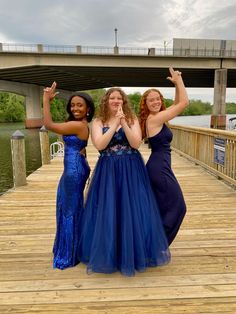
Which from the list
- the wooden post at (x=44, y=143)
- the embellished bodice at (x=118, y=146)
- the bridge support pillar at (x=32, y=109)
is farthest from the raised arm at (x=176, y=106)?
the bridge support pillar at (x=32, y=109)

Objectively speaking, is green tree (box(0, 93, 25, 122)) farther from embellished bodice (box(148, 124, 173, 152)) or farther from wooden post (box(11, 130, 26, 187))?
embellished bodice (box(148, 124, 173, 152))

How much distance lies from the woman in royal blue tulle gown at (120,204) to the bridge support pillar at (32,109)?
42.3 metres

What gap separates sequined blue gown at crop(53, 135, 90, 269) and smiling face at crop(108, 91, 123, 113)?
0.49m

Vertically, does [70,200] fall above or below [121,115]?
below

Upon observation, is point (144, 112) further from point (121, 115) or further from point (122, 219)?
point (122, 219)

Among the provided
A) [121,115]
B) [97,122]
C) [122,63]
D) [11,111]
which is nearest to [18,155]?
[97,122]

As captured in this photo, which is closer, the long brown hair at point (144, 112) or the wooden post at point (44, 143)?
the long brown hair at point (144, 112)

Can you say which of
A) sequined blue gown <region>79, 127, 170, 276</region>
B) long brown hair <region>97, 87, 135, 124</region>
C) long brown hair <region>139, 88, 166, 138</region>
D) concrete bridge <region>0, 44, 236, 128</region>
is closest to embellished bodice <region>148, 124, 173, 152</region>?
long brown hair <region>139, 88, 166, 138</region>

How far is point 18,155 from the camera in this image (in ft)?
21.5

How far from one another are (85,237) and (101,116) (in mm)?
1228

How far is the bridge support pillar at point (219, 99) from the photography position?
34.2m

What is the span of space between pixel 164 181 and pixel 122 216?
585mm

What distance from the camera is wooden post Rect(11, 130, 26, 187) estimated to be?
643 centimetres

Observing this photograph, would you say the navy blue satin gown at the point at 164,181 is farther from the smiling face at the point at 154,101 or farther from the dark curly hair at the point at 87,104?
the dark curly hair at the point at 87,104
